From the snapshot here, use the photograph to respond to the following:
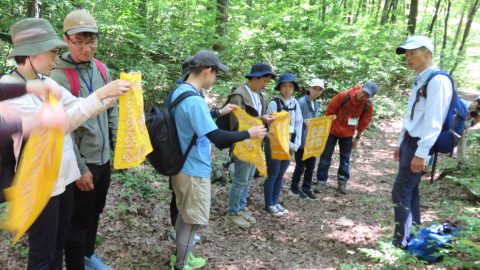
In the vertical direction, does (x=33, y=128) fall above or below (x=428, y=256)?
above

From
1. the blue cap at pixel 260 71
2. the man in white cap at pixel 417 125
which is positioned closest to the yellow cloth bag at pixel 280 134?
the blue cap at pixel 260 71

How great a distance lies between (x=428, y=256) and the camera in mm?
3861

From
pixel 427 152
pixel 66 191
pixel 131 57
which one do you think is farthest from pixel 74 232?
pixel 131 57

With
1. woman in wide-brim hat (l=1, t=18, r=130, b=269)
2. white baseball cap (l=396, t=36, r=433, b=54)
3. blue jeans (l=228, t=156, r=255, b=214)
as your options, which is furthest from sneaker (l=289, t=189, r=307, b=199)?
woman in wide-brim hat (l=1, t=18, r=130, b=269)

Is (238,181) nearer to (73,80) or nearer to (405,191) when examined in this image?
(405,191)

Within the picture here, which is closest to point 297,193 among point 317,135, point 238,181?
point 317,135

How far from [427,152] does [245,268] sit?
2404 millimetres

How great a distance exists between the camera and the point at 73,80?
9.77ft

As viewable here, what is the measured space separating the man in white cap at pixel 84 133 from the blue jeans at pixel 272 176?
2.75 m

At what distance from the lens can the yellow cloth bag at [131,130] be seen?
295cm

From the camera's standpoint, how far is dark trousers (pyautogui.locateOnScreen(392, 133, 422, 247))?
3957 millimetres

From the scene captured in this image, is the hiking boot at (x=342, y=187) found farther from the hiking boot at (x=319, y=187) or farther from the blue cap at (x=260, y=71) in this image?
the blue cap at (x=260, y=71)

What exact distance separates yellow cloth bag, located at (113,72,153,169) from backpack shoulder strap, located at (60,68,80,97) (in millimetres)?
372

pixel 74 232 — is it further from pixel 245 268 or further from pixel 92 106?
pixel 245 268
